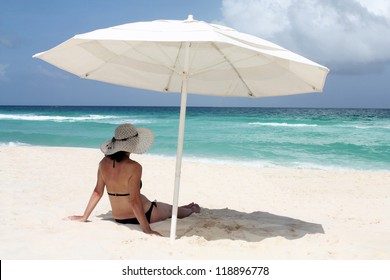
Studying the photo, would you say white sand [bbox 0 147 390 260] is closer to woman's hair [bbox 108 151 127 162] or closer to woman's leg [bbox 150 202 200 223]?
woman's leg [bbox 150 202 200 223]

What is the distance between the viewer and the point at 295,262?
149 inches

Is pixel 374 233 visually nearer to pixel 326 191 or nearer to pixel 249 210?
pixel 249 210

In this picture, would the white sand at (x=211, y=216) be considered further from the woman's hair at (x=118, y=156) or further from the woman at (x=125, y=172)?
the woman's hair at (x=118, y=156)

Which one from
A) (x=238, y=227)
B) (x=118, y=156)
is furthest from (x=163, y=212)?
(x=118, y=156)

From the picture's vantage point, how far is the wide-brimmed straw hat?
14.1 feet

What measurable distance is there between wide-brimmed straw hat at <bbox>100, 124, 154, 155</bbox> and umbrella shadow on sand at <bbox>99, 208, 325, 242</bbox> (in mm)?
856

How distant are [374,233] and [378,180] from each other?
5.70 metres

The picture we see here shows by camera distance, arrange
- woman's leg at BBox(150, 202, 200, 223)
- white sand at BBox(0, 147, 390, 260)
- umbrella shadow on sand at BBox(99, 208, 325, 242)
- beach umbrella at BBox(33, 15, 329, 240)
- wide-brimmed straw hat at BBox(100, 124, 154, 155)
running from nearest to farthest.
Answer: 1. beach umbrella at BBox(33, 15, 329, 240)
2. white sand at BBox(0, 147, 390, 260)
3. wide-brimmed straw hat at BBox(100, 124, 154, 155)
4. umbrella shadow on sand at BBox(99, 208, 325, 242)
5. woman's leg at BBox(150, 202, 200, 223)

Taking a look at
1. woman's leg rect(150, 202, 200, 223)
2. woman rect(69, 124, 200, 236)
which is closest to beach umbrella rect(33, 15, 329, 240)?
woman rect(69, 124, 200, 236)

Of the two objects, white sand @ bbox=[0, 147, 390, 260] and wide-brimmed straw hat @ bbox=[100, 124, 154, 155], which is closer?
white sand @ bbox=[0, 147, 390, 260]

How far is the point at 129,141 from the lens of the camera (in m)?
4.34

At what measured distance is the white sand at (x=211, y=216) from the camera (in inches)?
156

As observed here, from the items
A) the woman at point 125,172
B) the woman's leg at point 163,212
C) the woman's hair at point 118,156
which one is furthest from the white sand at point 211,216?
the woman's hair at point 118,156

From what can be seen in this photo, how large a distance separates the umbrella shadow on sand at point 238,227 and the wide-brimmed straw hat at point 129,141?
33.7 inches
